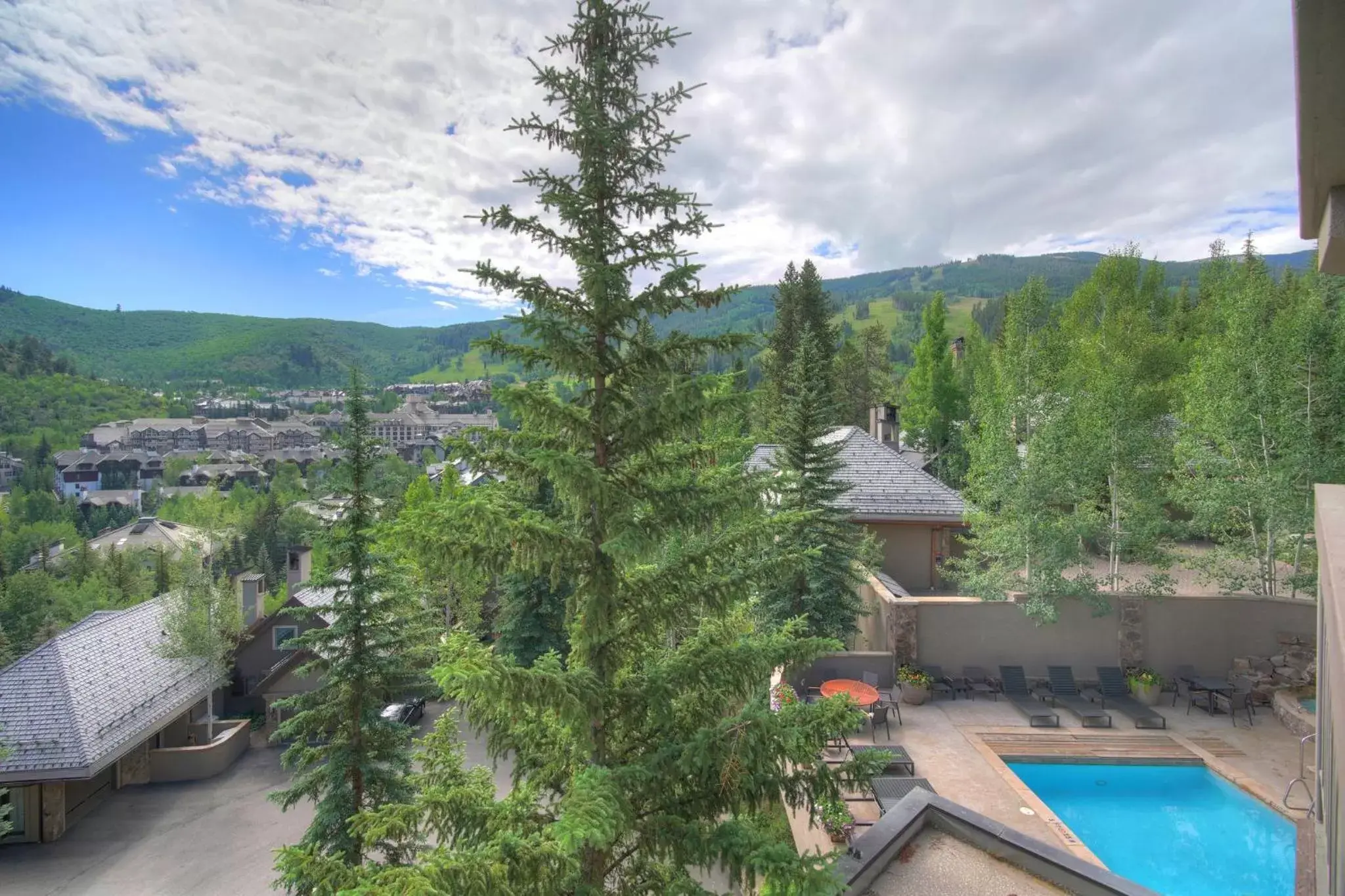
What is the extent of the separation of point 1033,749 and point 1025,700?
2.17m

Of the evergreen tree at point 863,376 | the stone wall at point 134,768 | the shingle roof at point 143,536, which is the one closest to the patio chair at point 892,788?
the stone wall at point 134,768

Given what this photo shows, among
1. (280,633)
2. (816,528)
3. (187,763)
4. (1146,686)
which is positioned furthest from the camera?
(280,633)

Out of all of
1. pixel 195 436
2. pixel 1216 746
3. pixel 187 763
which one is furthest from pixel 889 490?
pixel 195 436

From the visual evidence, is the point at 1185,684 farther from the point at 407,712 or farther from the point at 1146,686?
the point at 407,712

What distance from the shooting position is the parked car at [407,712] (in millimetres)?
21141

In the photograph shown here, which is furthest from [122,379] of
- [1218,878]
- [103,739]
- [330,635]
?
[1218,878]

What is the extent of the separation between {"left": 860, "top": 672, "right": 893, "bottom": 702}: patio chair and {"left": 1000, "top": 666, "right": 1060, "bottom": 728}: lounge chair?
2.72 meters

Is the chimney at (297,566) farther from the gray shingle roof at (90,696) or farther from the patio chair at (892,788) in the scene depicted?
the patio chair at (892,788)

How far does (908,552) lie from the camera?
827 inches

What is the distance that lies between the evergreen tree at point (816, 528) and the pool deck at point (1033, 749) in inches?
109

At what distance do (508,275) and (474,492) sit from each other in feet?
6.41

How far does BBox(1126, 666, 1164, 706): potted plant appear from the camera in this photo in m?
15.1

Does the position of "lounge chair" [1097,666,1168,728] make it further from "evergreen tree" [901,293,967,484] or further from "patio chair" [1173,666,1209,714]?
"evergreen tree" [901,293,967,484]

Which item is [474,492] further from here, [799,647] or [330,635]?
[330,635]
